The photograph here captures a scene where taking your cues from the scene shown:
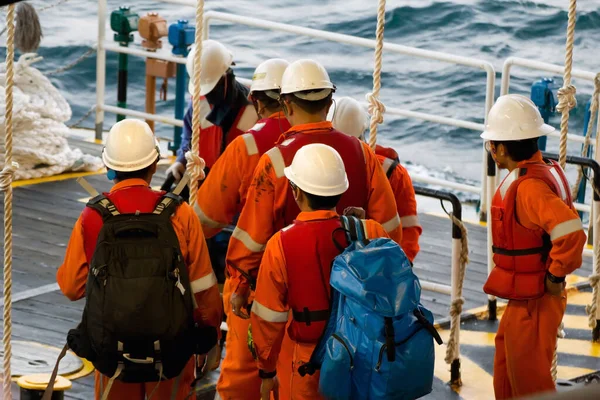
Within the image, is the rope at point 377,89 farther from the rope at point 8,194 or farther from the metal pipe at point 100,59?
the metal pipe at point 100,59

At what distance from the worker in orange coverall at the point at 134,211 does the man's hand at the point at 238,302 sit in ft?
0.46

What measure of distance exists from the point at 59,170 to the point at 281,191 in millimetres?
5056

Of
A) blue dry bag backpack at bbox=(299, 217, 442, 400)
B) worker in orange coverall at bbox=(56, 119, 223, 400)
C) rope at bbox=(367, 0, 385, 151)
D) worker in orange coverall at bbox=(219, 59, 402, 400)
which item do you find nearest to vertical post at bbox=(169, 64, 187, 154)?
rope at bbox=(367, 0, 385, 151)

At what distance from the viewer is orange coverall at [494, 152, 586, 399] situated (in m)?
4.81

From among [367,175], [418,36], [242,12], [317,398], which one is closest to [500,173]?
[367,175]

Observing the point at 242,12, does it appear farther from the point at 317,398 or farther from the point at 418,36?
Result: the point at 317,398

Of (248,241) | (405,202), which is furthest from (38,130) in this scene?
(248,241)

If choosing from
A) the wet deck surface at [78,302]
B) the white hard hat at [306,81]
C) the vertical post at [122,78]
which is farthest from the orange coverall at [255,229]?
the vertical post at [122,78]

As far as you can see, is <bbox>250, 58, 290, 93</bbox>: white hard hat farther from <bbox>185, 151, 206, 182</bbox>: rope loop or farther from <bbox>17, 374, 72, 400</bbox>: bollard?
<bbox>17, 374, 72, 400</bbox>: bollard

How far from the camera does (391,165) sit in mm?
5281

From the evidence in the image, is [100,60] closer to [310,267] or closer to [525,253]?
[525,253]

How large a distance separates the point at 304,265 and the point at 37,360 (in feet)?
7.51

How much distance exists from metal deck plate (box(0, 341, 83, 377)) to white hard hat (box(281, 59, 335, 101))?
2.09m

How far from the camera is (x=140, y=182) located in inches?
168
